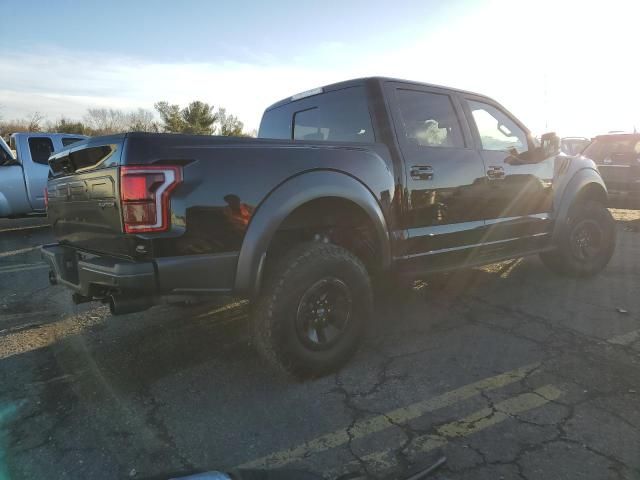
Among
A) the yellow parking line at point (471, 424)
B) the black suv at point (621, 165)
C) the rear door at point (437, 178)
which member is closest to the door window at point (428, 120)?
the rear door at point (437, 178)

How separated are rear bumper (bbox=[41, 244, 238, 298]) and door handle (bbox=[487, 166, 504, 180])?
2504mm

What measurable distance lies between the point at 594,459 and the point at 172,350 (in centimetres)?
275

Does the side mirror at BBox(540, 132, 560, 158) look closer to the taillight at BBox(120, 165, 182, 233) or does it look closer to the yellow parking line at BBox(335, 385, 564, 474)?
the yellow parking line at BBox(335, 385, 564, 474)

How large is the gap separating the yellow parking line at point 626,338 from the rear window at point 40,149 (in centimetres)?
1016

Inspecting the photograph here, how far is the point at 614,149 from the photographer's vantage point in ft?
28.0

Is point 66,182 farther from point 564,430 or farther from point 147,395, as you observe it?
point 564,430

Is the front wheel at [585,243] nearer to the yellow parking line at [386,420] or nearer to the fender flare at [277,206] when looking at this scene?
the yellow parking line at [386,420]

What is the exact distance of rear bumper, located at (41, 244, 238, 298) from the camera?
2318 mm

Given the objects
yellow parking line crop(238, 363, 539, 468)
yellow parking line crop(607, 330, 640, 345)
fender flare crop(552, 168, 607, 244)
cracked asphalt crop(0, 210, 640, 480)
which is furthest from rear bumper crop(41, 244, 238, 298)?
fender flare crop(552, 168, 607, 244)

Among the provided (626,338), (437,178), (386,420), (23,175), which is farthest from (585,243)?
(23,175)

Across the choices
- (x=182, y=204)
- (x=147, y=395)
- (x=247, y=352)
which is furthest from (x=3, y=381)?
(x=182, y=204)

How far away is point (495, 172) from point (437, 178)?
2.62ft

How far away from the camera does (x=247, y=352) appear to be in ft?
11.3

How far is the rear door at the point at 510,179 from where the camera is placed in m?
4.07
